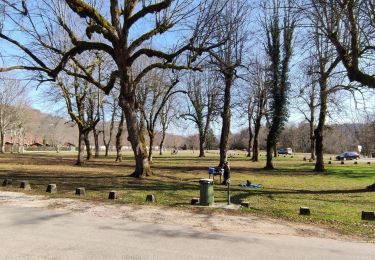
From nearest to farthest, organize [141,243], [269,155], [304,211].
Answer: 1. [141,243]
2. [304,211]
3. [269,155]

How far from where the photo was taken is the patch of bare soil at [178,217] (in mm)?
9578

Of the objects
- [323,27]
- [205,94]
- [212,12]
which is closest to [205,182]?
[323,27]

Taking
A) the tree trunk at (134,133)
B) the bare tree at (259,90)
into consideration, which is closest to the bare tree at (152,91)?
the bare tree at (259,90)

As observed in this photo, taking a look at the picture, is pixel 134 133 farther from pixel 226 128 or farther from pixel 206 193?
pixel 226 128

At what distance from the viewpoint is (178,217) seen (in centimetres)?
1077

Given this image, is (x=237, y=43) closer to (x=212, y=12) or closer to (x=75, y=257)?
(x=212, y=12)

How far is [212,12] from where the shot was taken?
20.7 meters

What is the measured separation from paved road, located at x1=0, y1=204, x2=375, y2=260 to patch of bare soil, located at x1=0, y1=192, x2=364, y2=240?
2.08ft

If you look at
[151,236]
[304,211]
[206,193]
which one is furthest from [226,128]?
[151,236]

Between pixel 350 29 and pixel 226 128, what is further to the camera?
pixel 226 128

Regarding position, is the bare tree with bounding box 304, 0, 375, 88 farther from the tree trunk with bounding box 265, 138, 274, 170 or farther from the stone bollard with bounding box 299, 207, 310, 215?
the tree trunk with bounding box 265, 138, 274, 170

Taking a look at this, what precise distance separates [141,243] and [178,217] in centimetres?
311

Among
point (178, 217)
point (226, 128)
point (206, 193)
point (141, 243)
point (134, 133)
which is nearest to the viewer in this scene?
point (141, 243)

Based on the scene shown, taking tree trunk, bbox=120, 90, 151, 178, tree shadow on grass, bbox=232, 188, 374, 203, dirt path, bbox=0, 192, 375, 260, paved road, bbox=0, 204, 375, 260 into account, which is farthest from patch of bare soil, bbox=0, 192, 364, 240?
tree trunk, bbox=120, 90, 151, 178
